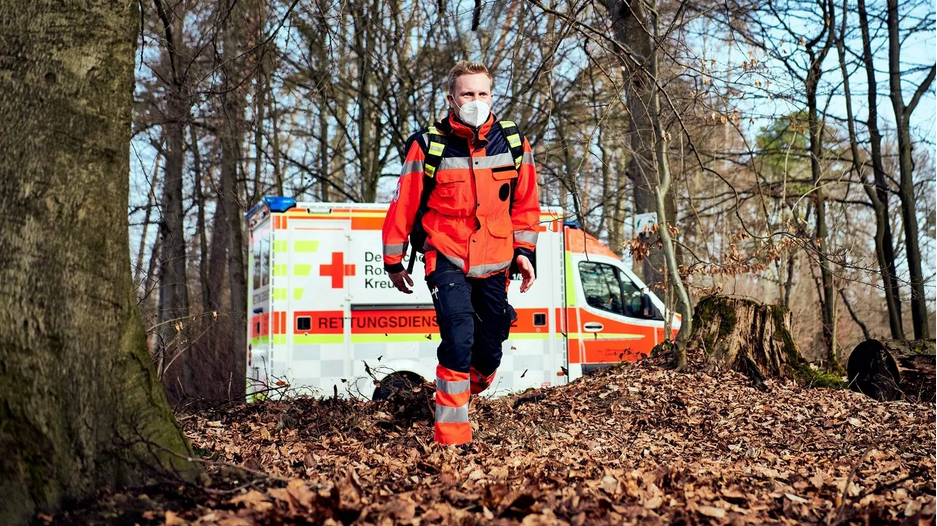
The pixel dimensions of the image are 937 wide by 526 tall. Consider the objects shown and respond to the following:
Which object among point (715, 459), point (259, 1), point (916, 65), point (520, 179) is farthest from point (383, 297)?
point (916, 65)

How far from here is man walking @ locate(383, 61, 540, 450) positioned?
15.5ft

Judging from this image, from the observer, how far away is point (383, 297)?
988cm

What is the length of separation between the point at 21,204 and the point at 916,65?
12804 millimetres

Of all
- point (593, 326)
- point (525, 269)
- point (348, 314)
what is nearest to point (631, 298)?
point (593, 326)

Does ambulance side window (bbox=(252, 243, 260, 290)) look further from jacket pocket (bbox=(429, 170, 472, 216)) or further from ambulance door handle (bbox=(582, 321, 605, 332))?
jacket pocket (bbox=(429, 170, 472, 216))

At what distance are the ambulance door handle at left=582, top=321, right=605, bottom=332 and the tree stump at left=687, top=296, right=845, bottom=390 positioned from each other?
3.16 metres

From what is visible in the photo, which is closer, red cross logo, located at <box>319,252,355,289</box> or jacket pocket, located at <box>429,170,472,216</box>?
jacket pocket, located at <box>429,170,472,216</box>

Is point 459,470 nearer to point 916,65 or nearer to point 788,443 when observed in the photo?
point 788,443

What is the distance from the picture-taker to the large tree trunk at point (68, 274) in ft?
9.49

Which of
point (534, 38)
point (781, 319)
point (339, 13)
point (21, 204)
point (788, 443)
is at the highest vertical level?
point (534, 38)

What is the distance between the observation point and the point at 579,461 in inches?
165

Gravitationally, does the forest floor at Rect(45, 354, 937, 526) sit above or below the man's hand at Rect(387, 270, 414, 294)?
below

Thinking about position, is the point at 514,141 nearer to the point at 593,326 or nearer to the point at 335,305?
the point at 335,305

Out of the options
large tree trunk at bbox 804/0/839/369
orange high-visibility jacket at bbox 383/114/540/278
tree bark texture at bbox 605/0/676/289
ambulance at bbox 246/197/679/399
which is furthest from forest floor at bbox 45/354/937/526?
large tree trunk at bbox 804/0/839/369
